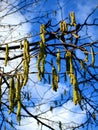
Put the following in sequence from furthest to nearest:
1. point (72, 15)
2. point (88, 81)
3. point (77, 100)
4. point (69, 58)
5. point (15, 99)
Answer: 1. point (88, 81)
2. point (72, 15)
3. point (69, 58)
4. point (15, 99)
5. point (77, 100)

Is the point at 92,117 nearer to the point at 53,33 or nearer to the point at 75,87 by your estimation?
the point at 53,33

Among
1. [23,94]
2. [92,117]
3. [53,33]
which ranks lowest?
[92,117]

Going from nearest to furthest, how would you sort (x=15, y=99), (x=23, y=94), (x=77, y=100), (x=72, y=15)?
1. (x=77, y=100)
2. (x=15, y=99)
3. (x=72, y=15)
4. (x=23, y=94)

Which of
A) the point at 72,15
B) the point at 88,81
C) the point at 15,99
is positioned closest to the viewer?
the point at 15,99

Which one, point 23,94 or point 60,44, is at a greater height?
point 60,44

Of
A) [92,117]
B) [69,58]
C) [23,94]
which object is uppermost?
[69,58]

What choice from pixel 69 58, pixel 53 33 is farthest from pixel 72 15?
pixel 69 58

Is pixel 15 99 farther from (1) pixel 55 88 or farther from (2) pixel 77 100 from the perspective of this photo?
(2) pixel 77 100

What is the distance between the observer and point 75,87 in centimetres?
304

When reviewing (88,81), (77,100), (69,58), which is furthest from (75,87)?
(88,81)

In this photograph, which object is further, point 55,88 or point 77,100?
point 55,88

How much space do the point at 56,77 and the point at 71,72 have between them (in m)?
0.18

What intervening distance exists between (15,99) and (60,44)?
1.47 meters

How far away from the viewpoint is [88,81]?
4.84 m
